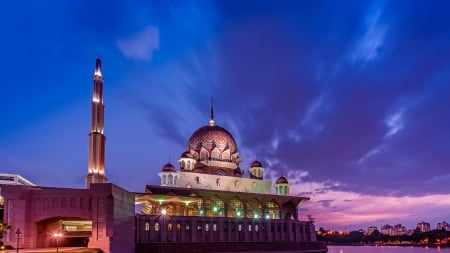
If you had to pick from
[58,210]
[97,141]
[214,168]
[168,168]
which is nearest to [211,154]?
[214,168]

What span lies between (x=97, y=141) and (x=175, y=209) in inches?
646

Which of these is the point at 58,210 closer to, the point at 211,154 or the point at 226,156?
the point at 211,154

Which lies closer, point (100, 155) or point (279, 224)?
point (100, 155)

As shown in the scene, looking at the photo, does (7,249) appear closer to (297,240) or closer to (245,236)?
(245,236)

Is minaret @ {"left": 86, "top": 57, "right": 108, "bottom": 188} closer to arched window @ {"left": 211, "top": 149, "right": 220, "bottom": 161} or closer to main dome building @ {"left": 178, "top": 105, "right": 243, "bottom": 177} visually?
main dome building @ {"left": 178, "top": 105, "right": 243, "bottom": 177}

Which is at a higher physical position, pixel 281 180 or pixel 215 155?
pixel 215 155

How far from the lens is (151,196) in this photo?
70375 mm

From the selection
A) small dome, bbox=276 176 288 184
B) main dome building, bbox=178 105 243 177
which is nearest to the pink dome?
main dome building, bbox=178 105 243 177

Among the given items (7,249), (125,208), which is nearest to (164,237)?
(125,208)

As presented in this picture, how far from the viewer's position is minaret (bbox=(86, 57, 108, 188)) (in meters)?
67.2

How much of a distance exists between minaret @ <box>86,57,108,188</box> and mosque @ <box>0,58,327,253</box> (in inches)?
5.4

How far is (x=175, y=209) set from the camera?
75312 mm

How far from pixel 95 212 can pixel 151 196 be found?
70.7ft

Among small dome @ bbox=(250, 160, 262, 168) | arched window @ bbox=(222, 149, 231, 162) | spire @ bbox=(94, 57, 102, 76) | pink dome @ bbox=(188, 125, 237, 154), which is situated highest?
spire @ bbox=(94, 57, 102, 76)
